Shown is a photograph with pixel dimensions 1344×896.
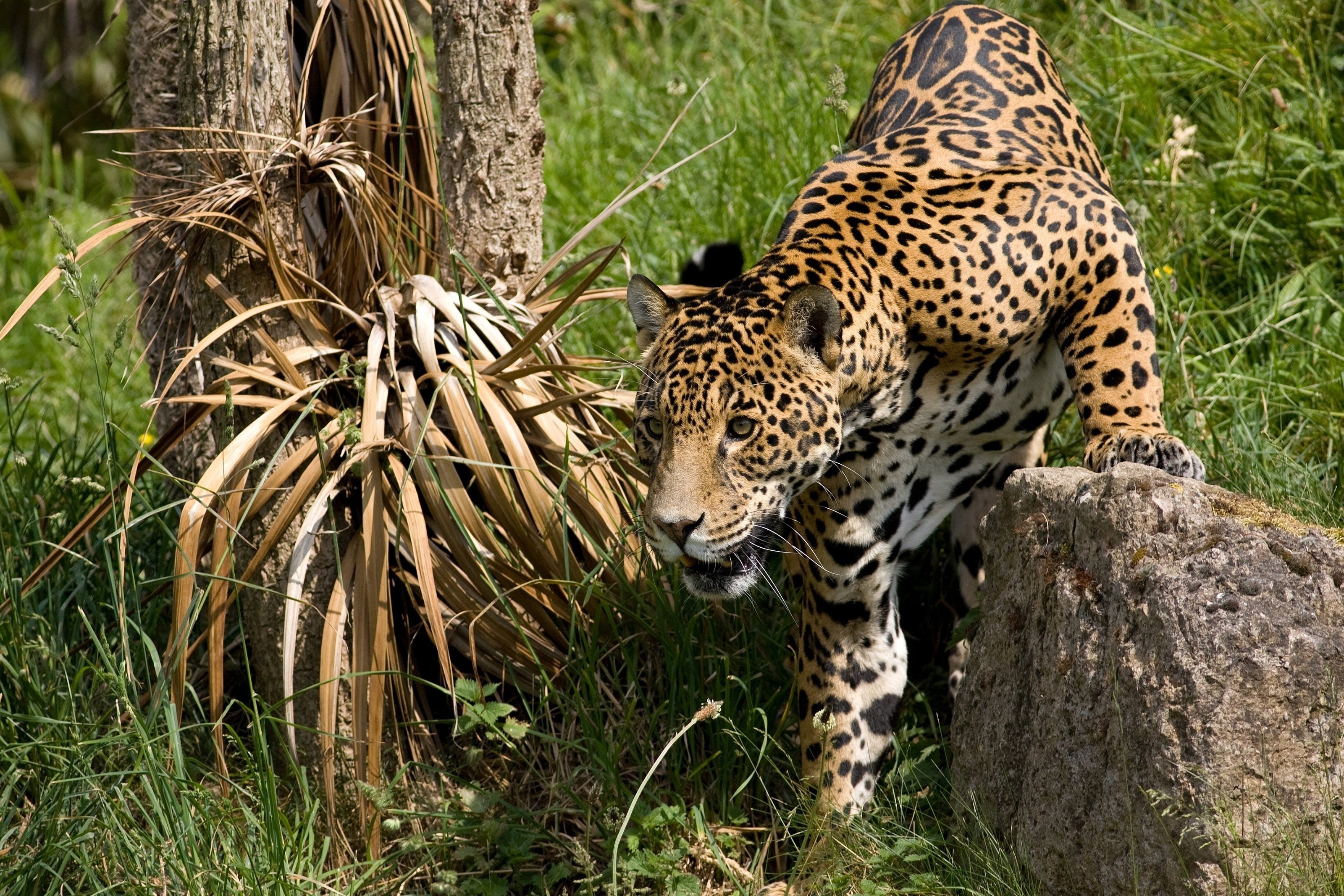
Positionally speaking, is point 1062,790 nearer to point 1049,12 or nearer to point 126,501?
point 126,501

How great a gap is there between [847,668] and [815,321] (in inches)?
51.0

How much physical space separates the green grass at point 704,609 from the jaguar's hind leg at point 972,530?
7.1 inches

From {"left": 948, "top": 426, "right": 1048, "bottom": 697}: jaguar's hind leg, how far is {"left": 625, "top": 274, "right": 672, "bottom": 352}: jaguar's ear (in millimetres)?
1533

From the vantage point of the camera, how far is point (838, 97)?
4.98 m

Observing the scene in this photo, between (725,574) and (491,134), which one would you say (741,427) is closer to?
(725,574)

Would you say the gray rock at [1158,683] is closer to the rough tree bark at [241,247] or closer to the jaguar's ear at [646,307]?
the jaguar's ear at [646,307]

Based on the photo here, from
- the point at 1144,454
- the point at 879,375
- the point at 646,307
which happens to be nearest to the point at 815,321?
the point at 879,375

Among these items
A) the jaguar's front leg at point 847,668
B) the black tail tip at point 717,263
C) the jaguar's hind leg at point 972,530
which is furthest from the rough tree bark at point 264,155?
the jaguar's hind leg at point 972,530

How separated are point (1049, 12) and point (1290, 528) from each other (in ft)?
17.3

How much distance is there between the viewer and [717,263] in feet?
15.7

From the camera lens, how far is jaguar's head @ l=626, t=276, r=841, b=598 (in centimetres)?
365

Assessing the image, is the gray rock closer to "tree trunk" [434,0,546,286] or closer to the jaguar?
the jaguar

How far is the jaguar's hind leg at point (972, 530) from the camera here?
4965 mm

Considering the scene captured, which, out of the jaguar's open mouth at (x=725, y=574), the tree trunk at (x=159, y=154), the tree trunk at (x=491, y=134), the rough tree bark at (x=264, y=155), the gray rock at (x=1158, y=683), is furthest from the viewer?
the tree trunk at (x=159, y=154)
